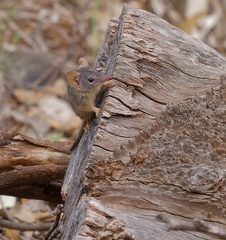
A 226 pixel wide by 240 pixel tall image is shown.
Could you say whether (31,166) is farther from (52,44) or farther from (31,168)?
(52,44)

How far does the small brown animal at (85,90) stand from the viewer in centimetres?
407

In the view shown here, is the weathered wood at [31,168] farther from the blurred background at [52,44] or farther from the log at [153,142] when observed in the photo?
the blurred background at [52,44]

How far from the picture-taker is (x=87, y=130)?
4.21m

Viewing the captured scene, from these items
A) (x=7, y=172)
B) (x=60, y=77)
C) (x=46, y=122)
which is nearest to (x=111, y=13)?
(x=60, y=77)

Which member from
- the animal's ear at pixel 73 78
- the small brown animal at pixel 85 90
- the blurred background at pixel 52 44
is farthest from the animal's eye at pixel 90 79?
the blurred background at pixel 52 44

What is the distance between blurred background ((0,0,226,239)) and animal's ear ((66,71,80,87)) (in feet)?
10.6

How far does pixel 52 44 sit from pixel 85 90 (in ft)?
20.9

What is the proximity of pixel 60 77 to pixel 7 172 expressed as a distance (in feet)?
17.4

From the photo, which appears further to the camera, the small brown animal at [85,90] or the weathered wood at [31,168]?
the weathered wood at [31,168]

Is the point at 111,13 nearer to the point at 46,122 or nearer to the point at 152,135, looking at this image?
the point at 46,122

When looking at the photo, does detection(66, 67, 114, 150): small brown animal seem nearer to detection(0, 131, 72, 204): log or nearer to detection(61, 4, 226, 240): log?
detection(61, 4, 226, 240): log

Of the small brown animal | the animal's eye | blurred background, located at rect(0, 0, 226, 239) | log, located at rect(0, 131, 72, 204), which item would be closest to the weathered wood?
log, located at rect(0, 131, 72, 204)

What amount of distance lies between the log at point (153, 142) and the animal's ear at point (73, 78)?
0.20 m

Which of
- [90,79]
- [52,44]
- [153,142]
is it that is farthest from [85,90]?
[52,44]
